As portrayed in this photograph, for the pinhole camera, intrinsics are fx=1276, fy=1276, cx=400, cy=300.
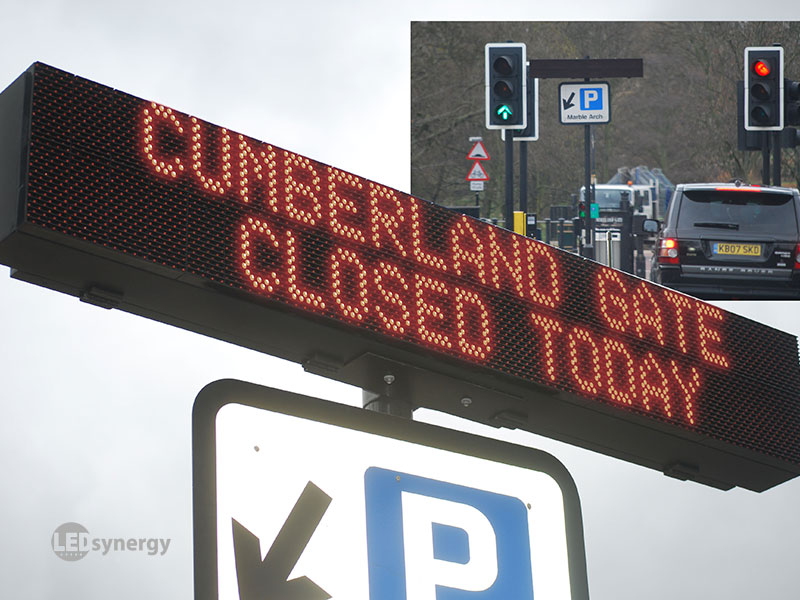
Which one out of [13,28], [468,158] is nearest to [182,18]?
[13,28]

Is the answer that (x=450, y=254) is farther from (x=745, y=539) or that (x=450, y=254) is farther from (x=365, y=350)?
(x=745, y=539)

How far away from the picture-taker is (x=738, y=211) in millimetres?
10227

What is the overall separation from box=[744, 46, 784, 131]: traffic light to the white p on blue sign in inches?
416

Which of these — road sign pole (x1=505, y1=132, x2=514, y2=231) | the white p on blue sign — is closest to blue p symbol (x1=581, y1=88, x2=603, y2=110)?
road sign pole (x1=505, y1=132, x2=514, y2=231)

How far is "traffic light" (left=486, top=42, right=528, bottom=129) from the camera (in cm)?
1037

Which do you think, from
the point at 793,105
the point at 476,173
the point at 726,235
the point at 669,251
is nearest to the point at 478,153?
the point at 476,173

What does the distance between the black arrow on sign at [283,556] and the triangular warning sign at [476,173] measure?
41.9ft

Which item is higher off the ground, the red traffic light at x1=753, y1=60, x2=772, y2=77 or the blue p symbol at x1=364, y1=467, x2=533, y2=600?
the red traffic light at x1=753, y1=60, x2=772, y2=77

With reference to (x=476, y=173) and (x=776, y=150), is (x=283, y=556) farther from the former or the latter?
(x=476, y=173)

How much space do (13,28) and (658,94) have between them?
763 cm

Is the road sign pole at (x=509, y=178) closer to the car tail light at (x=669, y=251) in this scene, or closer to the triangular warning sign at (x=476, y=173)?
the car tail light at (x=669, y=251)

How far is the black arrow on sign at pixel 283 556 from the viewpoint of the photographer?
89 cm

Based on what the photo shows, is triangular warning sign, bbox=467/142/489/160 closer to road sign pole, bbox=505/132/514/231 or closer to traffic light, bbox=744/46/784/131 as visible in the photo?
road sign pole, bbox=505/132/514/231

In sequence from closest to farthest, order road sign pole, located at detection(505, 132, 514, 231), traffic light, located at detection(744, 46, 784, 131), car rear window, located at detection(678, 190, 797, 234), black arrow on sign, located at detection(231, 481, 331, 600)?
black arrow on sign, located at detection(231, 481, 331, 600)
car rear window, located at detection(678, 190, 797, 234)
road sign pole, located at detection(505, 132, 514, 231)
traffic light, located at detection(744, 46, 784, 131)
